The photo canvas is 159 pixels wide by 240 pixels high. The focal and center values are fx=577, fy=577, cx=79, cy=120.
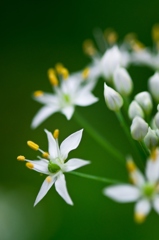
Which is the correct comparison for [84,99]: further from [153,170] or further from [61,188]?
[153,170]

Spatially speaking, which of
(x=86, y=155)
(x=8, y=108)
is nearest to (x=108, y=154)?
(x=86, y=155)

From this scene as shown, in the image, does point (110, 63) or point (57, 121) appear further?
point (57, 121)

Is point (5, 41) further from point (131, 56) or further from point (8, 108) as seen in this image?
point (131, 56)

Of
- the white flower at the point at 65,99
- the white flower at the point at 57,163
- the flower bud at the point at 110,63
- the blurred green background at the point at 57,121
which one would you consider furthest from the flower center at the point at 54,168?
the blurred green background at the point at 57,121

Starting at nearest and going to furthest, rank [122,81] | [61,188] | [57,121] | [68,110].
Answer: [61,188] < [122,81] < [68,110] < [57,121]

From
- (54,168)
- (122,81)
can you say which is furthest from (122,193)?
(122,81)

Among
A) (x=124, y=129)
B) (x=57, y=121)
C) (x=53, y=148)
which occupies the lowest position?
(x=57, y=121)

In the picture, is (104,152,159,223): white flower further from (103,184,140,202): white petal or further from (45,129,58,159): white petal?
(45,129,58,159): white petal

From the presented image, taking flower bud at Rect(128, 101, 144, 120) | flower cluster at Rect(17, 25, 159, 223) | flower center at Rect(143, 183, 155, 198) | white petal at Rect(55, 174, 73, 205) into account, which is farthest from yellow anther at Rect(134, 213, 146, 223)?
flower bud at Rect(128, 101, 144, 120)
